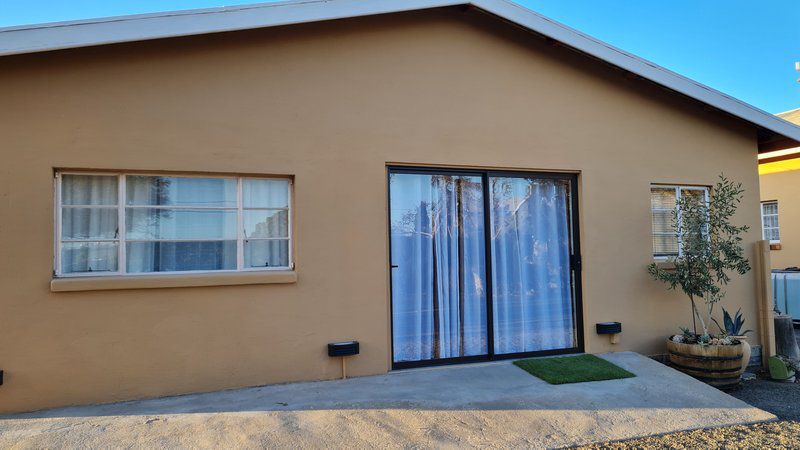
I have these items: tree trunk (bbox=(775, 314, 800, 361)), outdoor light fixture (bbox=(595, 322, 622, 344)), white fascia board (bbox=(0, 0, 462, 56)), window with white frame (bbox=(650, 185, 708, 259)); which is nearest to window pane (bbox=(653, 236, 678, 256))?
window with white frame (bbox=(650, 185, 708, 259))

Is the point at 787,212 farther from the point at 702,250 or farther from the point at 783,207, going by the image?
the point at 702,250

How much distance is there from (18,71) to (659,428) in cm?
653

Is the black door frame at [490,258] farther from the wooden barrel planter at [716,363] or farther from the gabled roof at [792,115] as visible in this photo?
the gabled roof at [792,115]

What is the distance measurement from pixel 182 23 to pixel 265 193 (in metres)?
1.78

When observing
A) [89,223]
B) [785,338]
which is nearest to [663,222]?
[785,338]

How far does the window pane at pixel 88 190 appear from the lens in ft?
15.6

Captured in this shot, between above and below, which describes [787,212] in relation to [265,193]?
above

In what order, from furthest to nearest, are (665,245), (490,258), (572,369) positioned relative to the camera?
(665,245) < (490,258) < (572,369)

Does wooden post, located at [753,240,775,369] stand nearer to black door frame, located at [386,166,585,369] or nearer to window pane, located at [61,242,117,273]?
black door frame, located at [386,166,585,369]

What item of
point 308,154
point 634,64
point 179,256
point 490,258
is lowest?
point 490,258

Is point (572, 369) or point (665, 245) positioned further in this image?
point (665, 245)

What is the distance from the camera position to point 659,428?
441 cm

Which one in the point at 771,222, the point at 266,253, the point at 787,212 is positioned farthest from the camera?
the point at 771,222

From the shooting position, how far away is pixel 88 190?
15.8 ft
